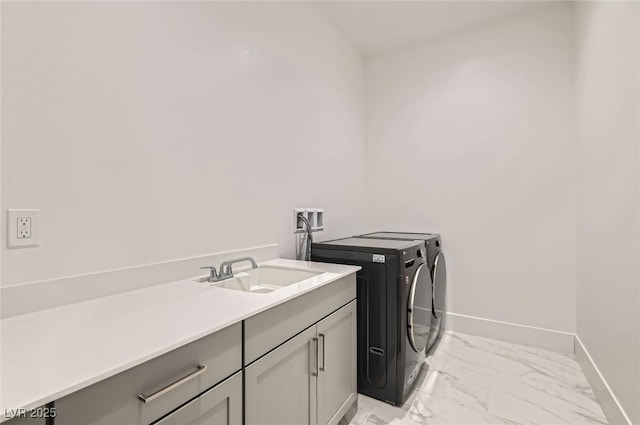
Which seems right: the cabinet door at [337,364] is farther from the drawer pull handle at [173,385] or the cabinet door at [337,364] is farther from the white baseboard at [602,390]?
the white baseboard at [602,390]

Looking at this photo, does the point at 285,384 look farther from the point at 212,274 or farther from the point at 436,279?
the point at 436,279

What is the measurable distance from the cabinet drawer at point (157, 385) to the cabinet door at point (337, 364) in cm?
53

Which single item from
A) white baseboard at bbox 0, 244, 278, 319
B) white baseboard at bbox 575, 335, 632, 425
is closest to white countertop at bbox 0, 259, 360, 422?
white baseboard at bbox 0, 244, 278, 319

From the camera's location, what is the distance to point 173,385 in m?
0.75

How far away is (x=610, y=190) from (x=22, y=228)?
253 centimetres

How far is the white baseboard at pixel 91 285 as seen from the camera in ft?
3.07

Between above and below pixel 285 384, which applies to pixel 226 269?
above

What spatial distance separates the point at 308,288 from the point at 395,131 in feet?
7.67

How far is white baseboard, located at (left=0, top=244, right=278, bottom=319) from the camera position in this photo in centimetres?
94

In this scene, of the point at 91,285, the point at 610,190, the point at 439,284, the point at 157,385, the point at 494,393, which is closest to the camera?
the point at 157,385

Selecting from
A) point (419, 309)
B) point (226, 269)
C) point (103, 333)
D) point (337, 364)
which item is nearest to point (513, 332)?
point (419, 309)

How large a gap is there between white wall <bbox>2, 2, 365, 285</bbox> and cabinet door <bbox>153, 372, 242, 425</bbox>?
65 centimetres

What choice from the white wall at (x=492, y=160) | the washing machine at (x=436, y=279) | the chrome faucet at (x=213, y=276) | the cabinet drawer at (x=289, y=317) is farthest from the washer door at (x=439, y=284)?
the chrome faucet at (x=213, y=276)

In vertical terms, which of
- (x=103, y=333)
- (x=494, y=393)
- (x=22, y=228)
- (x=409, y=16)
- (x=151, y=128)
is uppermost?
(x=409, y=16)
